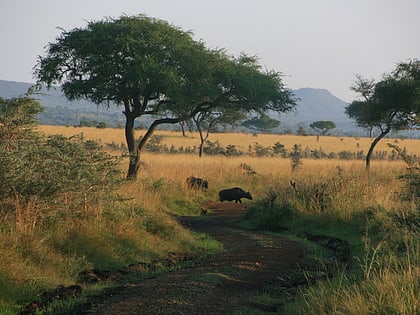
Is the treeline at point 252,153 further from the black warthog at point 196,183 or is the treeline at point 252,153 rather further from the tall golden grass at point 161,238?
the tall golden grass at point 161,238

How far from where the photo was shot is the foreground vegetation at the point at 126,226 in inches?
265

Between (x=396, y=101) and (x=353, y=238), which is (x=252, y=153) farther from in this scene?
(x=353, y=238)

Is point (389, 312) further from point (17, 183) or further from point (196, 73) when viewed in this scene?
point (196, 73)

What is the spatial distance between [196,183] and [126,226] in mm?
11913

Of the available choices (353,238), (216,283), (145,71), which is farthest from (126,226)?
(145,71)

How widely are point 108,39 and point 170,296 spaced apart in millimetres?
14501

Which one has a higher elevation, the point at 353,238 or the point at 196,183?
the point at 353,238

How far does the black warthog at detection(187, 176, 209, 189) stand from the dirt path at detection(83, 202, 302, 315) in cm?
926

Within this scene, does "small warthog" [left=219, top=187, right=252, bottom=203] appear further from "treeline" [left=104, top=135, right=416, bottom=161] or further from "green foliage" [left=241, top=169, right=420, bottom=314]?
"treeline" [left=104, top=135, right=416, bottom=161]

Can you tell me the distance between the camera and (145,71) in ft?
64.6

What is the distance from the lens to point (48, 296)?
7.89 m

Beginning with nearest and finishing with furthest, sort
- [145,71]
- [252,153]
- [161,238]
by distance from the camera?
[161,238], [145,71], [252,153]

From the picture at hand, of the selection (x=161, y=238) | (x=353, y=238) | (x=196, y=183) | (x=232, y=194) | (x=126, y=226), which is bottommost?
(x=232, y=194)

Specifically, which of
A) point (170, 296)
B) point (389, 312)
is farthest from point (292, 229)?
point (389, 312)
